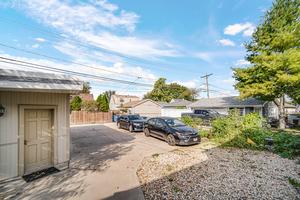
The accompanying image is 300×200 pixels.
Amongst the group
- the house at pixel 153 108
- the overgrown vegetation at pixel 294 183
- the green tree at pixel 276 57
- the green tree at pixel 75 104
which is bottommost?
the overgrown vegetation at pixel 294 183

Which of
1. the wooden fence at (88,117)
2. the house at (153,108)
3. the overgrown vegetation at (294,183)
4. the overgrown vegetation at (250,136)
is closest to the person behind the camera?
the overgrown vegetation at (294,183)

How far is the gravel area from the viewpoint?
14.2 ft

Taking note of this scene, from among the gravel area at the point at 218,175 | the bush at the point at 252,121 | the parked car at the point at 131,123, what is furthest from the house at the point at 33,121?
the bush at the point at 252,121

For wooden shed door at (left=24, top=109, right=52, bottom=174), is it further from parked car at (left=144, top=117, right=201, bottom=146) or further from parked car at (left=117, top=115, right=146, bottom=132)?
parked car at (left=117, top=115, right=146, bottom=132)

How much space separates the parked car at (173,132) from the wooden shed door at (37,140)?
6.12m

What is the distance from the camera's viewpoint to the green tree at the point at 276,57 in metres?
14.1

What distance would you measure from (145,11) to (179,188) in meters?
12.1

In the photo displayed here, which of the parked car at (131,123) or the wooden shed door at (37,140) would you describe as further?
the parked car at (131,123)

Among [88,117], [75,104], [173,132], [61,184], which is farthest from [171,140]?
[75,104]

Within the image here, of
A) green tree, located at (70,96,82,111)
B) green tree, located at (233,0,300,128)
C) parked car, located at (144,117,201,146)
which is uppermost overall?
green tree, located at (233,0,300,128)

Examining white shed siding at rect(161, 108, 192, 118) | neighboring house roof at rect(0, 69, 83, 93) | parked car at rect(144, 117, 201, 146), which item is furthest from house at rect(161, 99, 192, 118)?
neighboring house roof at rect(0, 69, 83, 93)

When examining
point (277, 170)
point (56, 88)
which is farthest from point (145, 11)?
point (277, 170)

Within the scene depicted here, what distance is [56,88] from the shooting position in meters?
4.84

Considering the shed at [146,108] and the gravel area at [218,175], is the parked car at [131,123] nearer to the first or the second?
the gravel area at [218,175]
